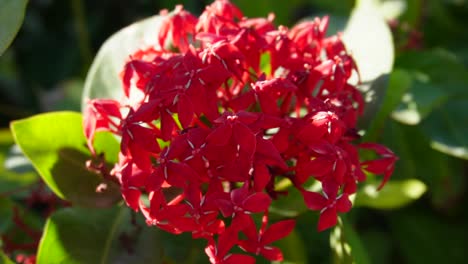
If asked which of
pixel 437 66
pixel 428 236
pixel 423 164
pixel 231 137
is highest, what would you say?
pixel 231 137

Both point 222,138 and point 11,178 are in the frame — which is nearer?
point 222,138

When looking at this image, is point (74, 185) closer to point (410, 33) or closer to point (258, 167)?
point (258, 167)

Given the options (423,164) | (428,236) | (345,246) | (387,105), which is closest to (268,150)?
(345,246)

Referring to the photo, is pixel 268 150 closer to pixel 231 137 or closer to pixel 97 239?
pixel 231 137

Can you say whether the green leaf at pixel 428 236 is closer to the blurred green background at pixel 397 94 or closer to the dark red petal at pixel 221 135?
the blurred green background at pixel 397 94

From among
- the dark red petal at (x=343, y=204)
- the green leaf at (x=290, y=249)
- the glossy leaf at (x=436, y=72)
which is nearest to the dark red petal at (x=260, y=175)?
the dark red petal at (x=343, y=204)

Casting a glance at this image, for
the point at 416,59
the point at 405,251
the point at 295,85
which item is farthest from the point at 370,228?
the point at 295,85

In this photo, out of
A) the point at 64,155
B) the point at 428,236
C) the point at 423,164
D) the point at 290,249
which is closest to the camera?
the point at 64,155

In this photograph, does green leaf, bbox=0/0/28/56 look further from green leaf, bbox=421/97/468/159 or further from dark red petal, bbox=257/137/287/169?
green leaf, bbox=421/97/468/159
